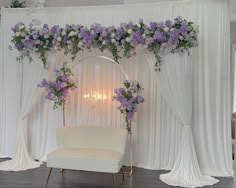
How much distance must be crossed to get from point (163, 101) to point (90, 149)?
1.40 meters

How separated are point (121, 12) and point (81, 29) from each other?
874 millimetres

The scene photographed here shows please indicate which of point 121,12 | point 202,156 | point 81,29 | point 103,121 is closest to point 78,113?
point 103,121

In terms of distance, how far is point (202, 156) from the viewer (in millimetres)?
4543

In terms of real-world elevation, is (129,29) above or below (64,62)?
above

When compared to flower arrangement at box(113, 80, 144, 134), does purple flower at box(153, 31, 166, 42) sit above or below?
above

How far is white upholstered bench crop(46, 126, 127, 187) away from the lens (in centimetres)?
386

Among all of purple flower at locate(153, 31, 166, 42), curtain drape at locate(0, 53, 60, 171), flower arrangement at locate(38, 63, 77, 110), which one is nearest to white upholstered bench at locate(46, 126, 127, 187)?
flower arrangement at locate(38, 63, 77, 110)

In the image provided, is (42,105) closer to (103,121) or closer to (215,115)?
(103,121)

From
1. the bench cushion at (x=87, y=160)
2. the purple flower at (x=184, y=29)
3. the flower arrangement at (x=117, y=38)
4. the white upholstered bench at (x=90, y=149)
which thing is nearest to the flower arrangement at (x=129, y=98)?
the white upholstered bench at (x=90, y=149)

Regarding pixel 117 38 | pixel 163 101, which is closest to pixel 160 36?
pixel 117 38

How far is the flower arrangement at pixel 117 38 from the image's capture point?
402cm

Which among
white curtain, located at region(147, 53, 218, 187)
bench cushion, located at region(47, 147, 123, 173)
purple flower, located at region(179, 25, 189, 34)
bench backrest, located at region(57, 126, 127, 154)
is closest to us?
bench cushion, located at region(47, 147, 123, 173)

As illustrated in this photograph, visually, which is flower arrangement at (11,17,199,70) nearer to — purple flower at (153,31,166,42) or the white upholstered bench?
purple flower at (153,31,166,42)

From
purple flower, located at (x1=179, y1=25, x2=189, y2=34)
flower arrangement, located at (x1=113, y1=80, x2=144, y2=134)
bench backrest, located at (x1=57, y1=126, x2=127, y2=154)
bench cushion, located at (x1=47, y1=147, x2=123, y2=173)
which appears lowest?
bench cushion, located at (x1=47, y1=147, x2=123, y2=173)
